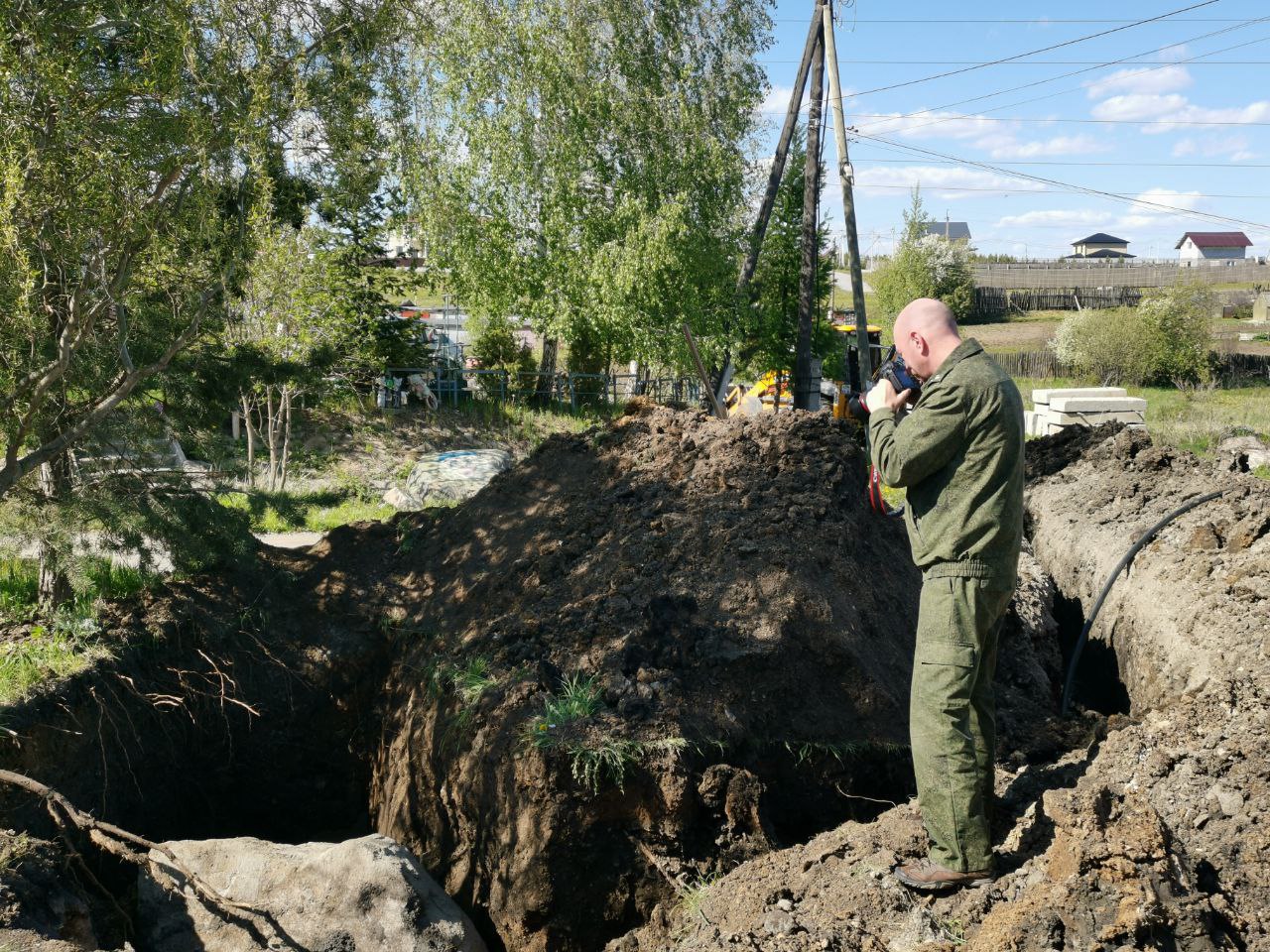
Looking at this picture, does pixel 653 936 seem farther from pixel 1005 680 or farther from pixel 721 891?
pixel 1005 680

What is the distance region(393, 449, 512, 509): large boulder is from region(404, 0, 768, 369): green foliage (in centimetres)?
533

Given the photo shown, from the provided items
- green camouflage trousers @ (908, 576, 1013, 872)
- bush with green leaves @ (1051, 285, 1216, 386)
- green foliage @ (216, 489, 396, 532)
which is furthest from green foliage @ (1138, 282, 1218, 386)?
green camouflage trousers @ (908, 576, 1013, 872)

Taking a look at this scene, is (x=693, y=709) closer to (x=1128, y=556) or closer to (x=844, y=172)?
(x=1128, y=556)

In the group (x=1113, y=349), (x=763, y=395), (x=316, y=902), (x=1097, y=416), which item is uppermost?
(x=1113, y=349)

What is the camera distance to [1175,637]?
4.91 metres

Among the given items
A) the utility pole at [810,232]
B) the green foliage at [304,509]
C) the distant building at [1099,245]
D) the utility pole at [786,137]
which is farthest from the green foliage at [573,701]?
the distant building at [1099,245]

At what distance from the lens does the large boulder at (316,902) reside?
4.21 m

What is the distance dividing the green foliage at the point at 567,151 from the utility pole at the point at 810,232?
3069 mm

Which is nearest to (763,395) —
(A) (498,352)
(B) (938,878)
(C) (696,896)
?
(A) (498,352)

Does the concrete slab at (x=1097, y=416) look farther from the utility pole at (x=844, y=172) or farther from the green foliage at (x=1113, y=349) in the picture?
the green foliage at (x=1113, y=349)

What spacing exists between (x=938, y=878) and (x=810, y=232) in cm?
1140

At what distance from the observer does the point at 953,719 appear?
3326mm

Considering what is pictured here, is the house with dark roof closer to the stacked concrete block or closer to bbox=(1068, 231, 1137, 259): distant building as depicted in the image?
bbox=(1068, 231, 1137, 259): distant building

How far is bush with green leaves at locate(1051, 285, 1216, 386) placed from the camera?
27453 mm
